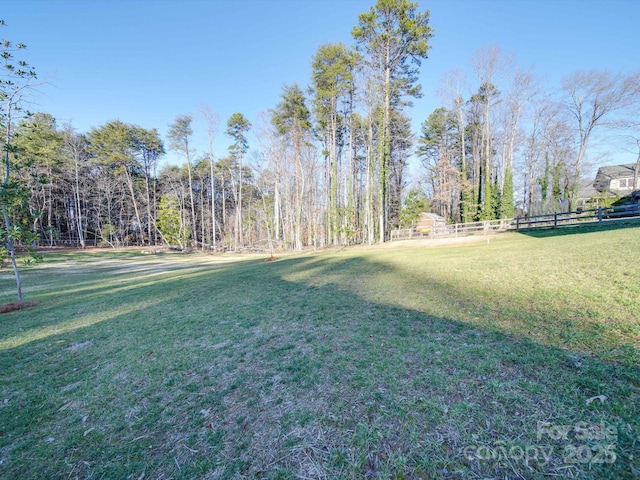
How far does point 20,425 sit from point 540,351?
5.74 m

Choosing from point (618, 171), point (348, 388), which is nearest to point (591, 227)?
point (348, 388)

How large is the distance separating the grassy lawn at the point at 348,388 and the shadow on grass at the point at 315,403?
16 millimetres

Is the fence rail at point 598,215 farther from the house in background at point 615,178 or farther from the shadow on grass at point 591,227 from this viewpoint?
the house in background at point 615,178

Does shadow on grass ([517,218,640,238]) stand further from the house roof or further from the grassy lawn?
→ the house roof

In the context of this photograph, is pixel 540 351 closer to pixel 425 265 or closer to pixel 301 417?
pixel 301 417

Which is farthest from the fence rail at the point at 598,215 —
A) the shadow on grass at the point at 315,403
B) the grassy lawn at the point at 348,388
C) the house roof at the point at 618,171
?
the house roof at the point at 618,171

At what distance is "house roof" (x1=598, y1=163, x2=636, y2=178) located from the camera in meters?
33.3

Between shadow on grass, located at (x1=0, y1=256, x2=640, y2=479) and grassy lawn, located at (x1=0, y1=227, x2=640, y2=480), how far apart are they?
0.02m

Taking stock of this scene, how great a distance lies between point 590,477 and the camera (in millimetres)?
1556

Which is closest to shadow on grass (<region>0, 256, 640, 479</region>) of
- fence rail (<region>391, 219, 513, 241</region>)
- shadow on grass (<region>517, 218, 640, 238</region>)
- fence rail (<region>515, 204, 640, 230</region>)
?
shadow on grass (<region>517, 218, 640, 238</region>)

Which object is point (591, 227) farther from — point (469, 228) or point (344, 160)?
point (344, 160)

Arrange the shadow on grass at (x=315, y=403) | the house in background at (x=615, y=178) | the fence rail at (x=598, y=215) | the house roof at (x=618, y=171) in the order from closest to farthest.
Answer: the shadow on grass at (x=315, y=403) < the fence rail at (x=598, y=215) < the house in background at (x=615, y=178) < the house roof at (x=618, y=171)

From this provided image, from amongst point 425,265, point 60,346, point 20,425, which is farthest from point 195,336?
point 425,265

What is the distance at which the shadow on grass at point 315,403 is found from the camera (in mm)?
1865
